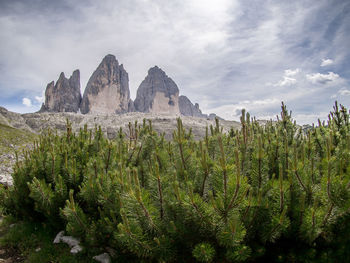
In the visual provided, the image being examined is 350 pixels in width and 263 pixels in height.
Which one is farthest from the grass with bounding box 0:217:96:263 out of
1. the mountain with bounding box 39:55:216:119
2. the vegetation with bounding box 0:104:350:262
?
the mountain with bounding box 39:55:216:119

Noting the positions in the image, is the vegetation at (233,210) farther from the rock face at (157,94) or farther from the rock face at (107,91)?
the rock face at (157,94)

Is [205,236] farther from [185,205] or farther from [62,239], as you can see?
[62,239]

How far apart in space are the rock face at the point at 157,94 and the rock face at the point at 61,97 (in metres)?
46.5

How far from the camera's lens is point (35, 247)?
5.23 metres

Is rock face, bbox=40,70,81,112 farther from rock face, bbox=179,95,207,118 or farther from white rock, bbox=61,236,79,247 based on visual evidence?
white rock, bbox=61,236,79,247

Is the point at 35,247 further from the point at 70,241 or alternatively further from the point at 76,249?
the point at 76,249

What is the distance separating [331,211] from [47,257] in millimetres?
5535

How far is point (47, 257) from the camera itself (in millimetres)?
4602

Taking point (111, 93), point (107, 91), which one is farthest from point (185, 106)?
point (107, 91)

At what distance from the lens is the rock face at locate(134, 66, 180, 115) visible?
15725 centimetres

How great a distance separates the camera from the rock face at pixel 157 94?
516ft

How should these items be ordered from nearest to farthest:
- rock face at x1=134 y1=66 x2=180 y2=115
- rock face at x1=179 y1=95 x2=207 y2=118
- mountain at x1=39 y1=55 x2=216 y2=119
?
mountain at x1=39 y1=55 x2=216 y2=119
rock face at x1=134 y1=66 x2=180 y2=115
rock face at x1=179 y1=95 x2=207 y2=118

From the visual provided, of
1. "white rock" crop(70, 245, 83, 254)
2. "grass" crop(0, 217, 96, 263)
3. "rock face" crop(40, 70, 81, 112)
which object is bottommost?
"grass" crop(0, 217, 96, 263)

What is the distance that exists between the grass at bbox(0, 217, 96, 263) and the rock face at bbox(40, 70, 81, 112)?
13349 cm
